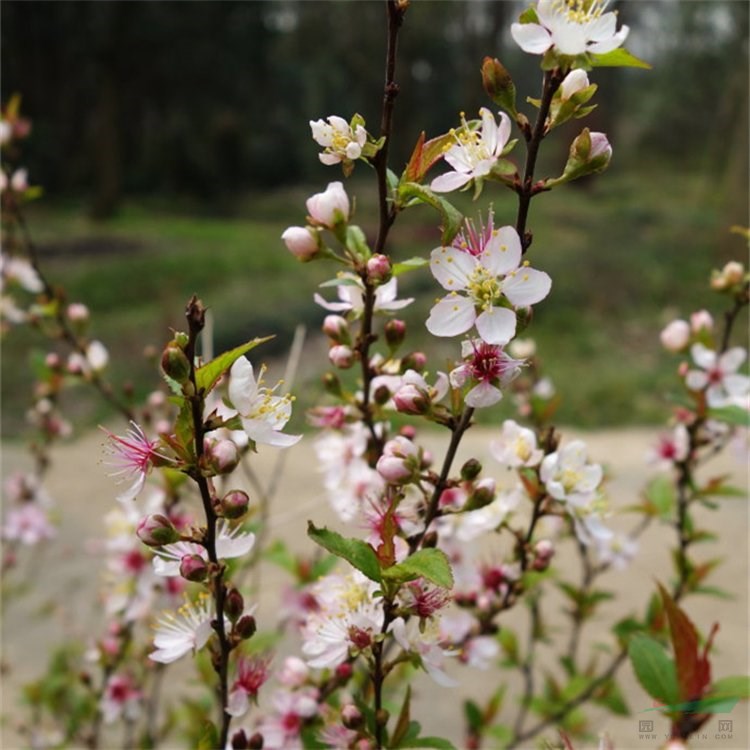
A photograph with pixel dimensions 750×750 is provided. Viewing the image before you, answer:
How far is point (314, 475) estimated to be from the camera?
273 cm

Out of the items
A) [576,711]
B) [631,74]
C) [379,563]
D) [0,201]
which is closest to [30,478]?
[0,201]

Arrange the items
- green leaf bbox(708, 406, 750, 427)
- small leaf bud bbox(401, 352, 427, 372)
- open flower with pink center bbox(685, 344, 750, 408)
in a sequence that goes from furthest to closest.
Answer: open flower with pink center bbox(685, 344, 750, 408) → green leaf bbox(708, 406, 750, 427) → small leaf bud bbox(401, 352, 427, 372)

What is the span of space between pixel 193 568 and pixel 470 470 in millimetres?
168

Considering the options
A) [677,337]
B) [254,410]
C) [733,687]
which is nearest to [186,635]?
[254,410]

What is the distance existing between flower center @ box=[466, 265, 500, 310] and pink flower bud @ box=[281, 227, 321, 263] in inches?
5.1

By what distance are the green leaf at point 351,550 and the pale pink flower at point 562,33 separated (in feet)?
0.87

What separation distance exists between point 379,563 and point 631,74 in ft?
45.9

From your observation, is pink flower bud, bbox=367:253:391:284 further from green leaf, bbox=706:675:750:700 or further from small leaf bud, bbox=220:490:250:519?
green leaf, bbox=706:675:750:700

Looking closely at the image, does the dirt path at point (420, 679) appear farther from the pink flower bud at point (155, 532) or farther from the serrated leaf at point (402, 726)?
the pink flower bud at point (155, 532)

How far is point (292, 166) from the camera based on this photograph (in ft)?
32.3

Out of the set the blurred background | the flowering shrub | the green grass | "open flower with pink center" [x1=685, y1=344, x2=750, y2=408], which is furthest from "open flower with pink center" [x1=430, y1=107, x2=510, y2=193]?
the blurred background

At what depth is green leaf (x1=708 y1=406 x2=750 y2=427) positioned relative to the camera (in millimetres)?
714

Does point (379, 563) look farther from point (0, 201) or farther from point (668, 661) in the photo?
point (0, 201)

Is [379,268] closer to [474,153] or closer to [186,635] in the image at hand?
[474,153]
